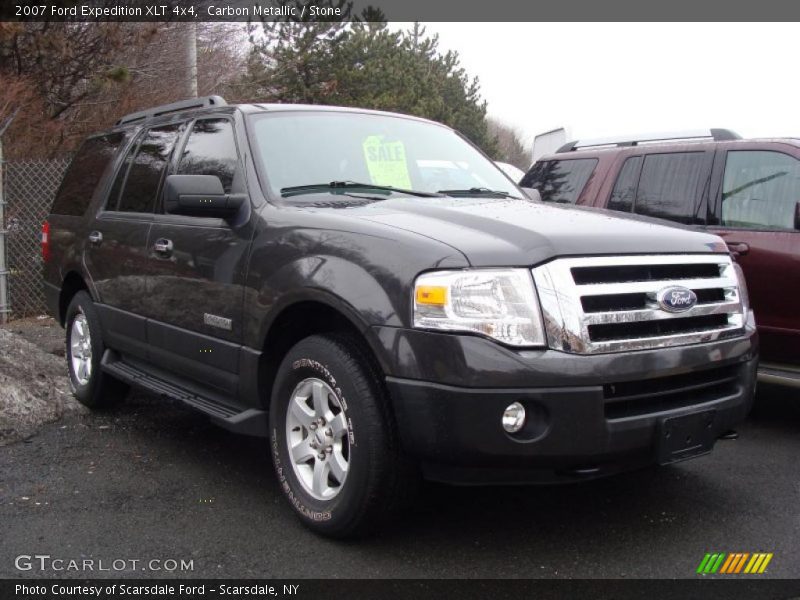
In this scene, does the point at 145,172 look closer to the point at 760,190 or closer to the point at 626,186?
the point at 626,186

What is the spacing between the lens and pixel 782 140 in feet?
16.5

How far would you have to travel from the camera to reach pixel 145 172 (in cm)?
482

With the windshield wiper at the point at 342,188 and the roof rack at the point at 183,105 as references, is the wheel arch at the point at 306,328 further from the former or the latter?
the roof rack at the point at 183,105

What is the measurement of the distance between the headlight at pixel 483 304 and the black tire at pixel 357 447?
15.3 inches

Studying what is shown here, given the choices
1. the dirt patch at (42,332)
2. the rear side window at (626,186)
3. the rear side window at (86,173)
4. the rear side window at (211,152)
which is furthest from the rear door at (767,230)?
the dirt patch at (42,332)

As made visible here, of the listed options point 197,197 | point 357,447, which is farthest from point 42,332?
point 357,447

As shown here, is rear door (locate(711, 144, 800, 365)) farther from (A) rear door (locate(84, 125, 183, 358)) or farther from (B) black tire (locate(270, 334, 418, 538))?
(A) rear door (locate(84, 125, 183, 358))

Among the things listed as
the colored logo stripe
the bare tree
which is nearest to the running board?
the colored logo stripe

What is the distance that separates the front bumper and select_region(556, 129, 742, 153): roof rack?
129 inches

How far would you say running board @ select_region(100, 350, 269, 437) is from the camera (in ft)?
11.9

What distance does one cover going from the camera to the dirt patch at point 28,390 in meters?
4.87

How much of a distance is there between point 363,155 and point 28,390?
2.96 metres

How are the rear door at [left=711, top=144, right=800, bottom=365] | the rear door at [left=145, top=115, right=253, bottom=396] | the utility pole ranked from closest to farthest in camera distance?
the rear door at [left=145, top=115, right=253, bottom=396]
the rear door at [left=711, top=144, right=800, bottom=365]
the utility pole
